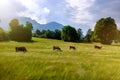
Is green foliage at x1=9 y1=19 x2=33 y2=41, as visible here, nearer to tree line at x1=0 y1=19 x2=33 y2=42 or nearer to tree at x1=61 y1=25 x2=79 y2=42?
tree line at x1=0 y1=19 x2=33 y2=42

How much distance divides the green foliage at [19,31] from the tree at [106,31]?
30.3 meters

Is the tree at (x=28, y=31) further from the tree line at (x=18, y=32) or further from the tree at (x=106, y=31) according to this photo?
the tree at (x=106, y=31)

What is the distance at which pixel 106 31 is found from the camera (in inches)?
4500

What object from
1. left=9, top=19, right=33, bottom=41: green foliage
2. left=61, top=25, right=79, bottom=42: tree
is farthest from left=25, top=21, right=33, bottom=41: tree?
left=61, top=25, right=79, bottom=42: tree

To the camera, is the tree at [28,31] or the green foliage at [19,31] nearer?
the green foliage at [19,31]

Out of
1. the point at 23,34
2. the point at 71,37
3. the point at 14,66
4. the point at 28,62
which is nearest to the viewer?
the point at 14,66

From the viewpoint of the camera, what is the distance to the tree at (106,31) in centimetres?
11231

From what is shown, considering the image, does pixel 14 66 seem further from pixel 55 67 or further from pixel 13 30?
→ pixel 13 30

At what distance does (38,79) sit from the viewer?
20.7 meters

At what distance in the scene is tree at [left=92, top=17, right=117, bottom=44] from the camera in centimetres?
11231

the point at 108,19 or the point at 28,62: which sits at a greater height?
the point at 108,19

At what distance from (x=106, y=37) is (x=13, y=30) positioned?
1587 inches

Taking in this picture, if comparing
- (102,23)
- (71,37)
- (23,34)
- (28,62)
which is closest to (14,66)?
(28,62)

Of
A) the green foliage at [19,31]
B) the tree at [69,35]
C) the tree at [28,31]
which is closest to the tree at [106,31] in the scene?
the tree at [69,35]
